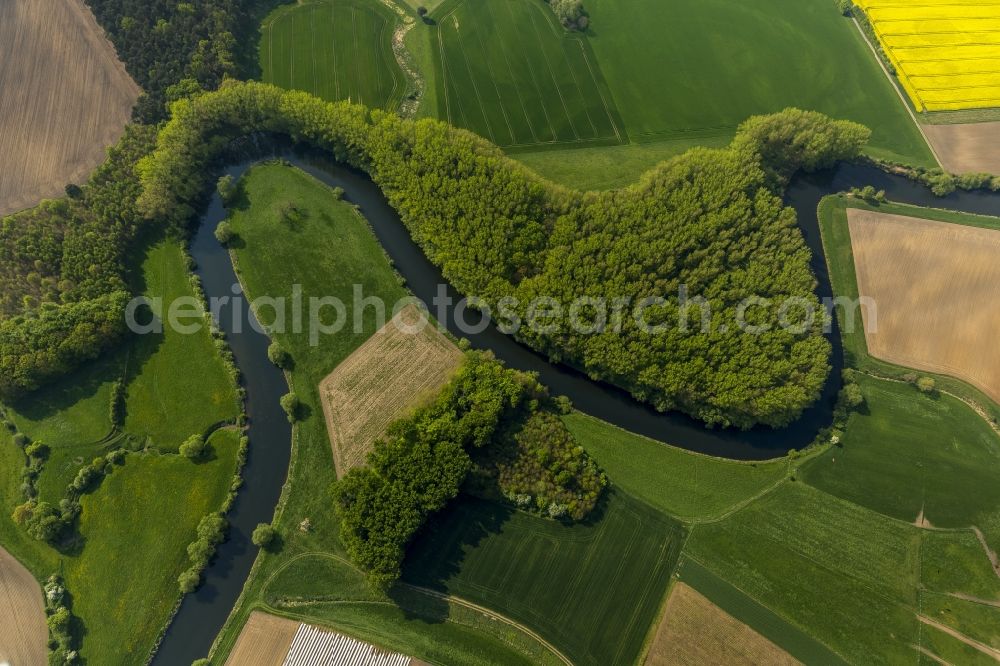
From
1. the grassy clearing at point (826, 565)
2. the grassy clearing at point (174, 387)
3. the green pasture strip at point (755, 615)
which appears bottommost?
the grassy clearing at point (174, 387)

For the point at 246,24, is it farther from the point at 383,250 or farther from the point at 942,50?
the point at 942,50

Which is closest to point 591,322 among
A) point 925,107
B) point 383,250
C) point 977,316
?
point 383,250

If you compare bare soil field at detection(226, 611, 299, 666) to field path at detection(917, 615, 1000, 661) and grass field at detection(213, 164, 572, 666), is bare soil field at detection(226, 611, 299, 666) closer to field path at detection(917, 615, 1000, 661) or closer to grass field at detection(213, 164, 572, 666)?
grass field at detection(213, 164, 572, 666)

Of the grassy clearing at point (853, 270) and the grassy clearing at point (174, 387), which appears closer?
the grassy clearing at point (174, 387)

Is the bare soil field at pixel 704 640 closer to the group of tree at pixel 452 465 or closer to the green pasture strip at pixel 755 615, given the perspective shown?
the green pasture strip at pixel 755 615

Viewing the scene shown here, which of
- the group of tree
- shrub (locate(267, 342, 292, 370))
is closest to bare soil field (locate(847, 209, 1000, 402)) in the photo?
the group of tree

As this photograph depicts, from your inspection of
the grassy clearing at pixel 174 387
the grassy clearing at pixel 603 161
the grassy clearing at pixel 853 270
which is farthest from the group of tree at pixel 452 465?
the grassy clearing at pixel 853 270
